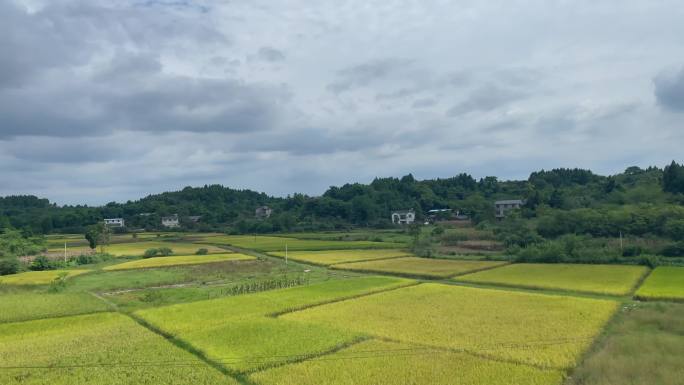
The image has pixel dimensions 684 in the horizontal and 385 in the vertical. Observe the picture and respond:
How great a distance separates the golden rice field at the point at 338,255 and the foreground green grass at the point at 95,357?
908 inches

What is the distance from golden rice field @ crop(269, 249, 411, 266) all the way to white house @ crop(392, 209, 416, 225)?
4457 cm

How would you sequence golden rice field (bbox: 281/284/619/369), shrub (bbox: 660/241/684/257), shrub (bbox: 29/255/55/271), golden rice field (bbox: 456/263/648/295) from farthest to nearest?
shrub (bbox: 29/255/55/271) < shrub (bbox: 660/241/684/257) < golden rice field (bbox: 456/263/648/295) < golden rice field (bbox: 281/284/619/369)

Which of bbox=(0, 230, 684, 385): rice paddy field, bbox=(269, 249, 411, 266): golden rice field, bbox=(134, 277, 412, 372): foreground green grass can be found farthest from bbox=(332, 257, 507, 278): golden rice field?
bbox=(134, 277, 412, 372): foreground green grass

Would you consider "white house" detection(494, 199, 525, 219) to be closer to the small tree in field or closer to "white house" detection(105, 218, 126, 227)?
the small tree in field

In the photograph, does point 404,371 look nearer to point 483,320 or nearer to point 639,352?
point 483,320

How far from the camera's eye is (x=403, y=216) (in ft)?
319

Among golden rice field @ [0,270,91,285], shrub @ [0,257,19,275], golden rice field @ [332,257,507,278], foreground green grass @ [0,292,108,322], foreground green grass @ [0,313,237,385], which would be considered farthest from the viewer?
shrub @ [0,257,19,275]

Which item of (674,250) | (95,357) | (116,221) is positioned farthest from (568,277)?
(116,221)

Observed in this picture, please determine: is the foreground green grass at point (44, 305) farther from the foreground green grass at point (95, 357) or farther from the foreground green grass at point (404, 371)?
the foreground green grass at point (404, 371)

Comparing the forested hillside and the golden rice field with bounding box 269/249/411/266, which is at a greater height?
the forested hillside

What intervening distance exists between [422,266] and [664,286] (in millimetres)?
16116

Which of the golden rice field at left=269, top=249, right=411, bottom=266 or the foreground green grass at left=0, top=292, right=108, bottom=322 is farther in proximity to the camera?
the golden rice field at left=269, top=249, right=411, bottom=266

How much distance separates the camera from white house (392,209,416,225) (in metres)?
94.9

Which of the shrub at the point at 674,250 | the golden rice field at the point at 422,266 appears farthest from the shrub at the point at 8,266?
the shrub at the point at 674,250
